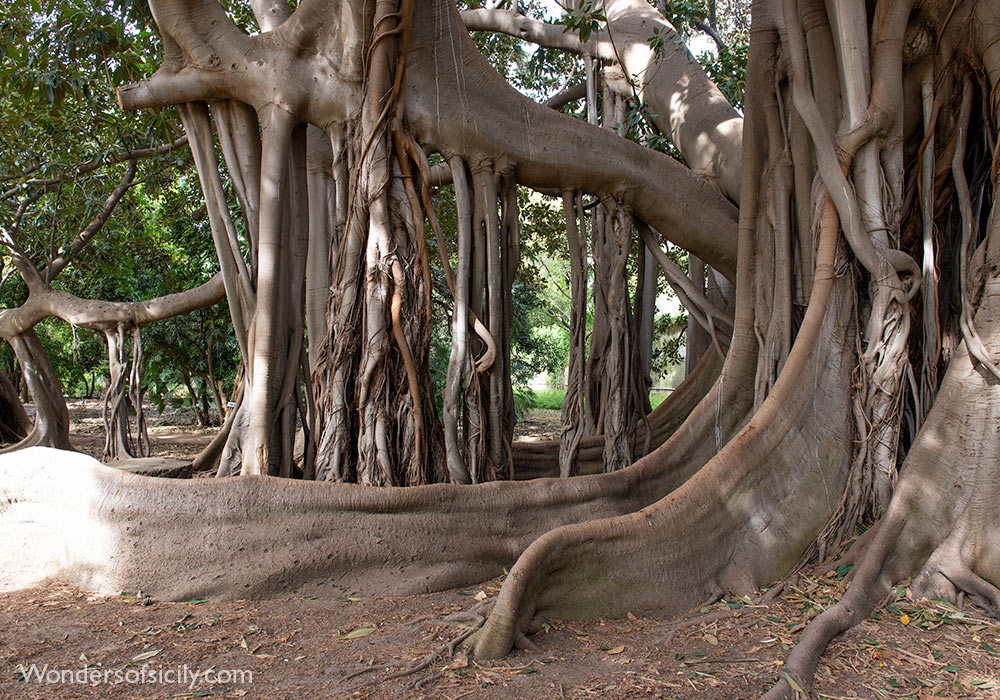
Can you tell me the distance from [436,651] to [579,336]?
3.11m

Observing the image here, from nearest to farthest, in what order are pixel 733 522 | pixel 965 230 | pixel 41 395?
1. pixel 733 522
2. pixel 965 230
3. pixel 41 395

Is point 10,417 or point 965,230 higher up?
point 965,230

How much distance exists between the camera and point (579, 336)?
5371 millimetres

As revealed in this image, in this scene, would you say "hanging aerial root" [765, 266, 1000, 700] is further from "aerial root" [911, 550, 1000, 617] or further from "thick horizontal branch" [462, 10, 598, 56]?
"thick horizontal branch" [462, 10, 598, 56]

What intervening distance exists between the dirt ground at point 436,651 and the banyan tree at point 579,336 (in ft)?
0.37

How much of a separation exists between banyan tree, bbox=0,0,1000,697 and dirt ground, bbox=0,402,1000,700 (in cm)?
11

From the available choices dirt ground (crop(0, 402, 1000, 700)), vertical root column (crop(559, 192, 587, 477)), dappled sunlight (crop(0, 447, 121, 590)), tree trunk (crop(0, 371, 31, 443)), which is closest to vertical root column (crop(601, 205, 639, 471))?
vertical root column (crop(559, 192, 587, 477))

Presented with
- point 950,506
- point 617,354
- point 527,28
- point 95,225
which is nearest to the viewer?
point 950,506

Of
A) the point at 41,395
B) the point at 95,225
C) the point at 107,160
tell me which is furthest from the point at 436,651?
the point at 41,395

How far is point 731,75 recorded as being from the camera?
292 inches

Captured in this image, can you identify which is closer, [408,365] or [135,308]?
[408,365]

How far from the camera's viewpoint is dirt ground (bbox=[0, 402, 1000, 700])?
7.64 ft

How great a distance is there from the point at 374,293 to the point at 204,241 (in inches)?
230

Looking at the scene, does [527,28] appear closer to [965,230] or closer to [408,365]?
[408,365]
